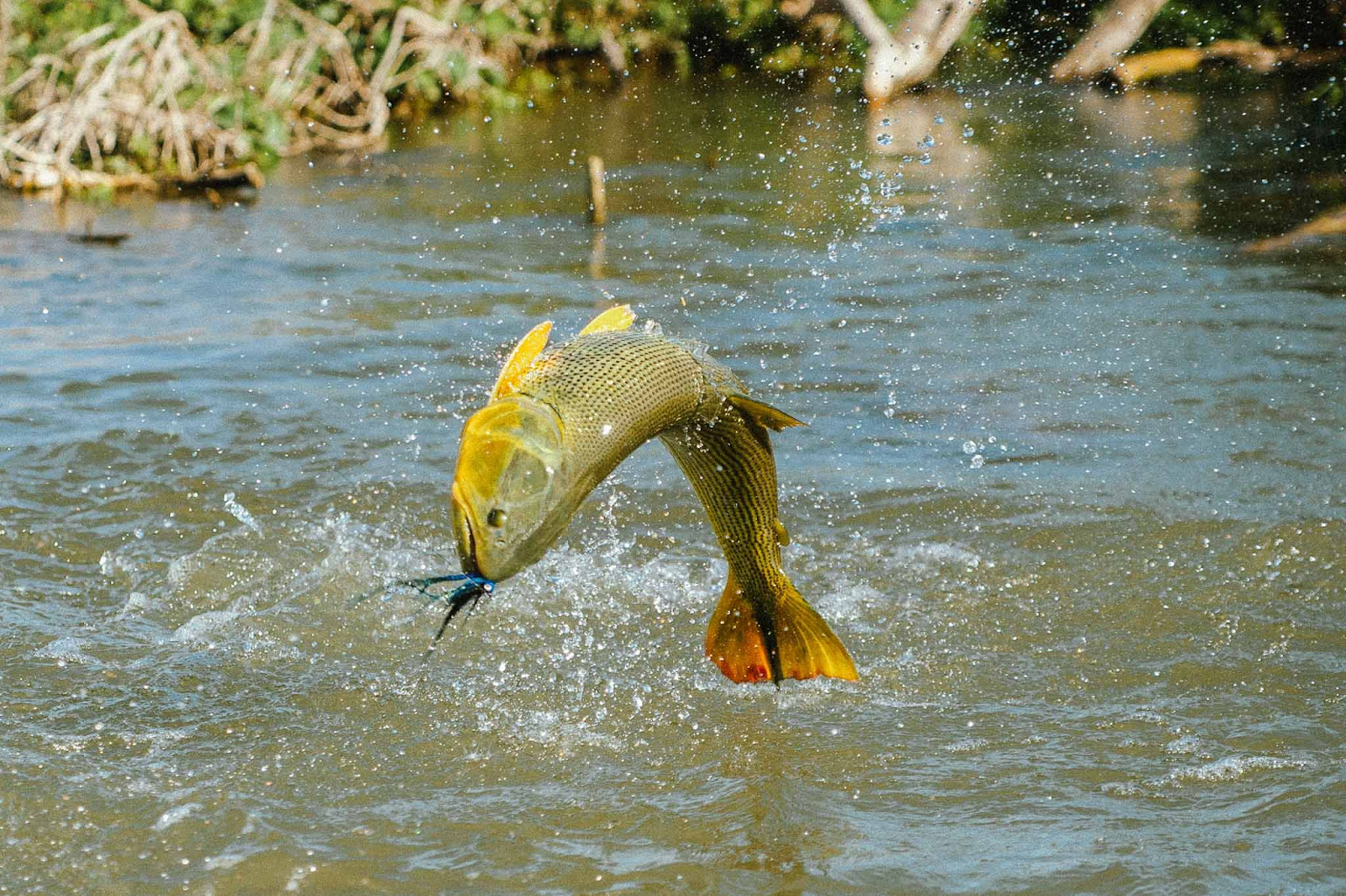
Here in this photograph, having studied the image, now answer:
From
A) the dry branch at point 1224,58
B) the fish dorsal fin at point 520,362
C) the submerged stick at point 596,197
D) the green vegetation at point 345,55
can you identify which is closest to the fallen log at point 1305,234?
the submerged stick at point 596,197

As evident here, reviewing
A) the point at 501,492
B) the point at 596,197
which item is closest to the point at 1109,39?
the point at 596,197

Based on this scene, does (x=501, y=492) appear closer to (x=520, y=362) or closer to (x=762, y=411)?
(x=520, y=362)

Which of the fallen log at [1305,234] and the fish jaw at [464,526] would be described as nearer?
the fish jaw at [464,526]

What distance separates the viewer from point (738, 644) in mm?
3812

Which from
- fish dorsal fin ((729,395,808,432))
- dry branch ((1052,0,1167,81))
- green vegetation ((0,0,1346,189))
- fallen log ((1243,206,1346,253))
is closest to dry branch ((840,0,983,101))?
dry branch ((1052,0,1167,81))

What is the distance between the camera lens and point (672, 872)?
3711 millimetres

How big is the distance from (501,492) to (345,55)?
17102 mm

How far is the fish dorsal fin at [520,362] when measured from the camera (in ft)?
8.13

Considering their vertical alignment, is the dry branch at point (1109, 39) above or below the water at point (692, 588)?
above

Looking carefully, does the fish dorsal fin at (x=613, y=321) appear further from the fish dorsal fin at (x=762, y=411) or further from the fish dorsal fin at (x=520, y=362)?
the fish dorsal fin at (x=520, y=362)

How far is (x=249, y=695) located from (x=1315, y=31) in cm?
2386

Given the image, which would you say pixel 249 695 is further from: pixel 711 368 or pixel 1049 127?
pixel 1049 127

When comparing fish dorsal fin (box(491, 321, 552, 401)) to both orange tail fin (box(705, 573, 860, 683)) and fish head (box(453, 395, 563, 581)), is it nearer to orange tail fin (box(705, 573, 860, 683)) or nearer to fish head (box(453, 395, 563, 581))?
fish head (box(453, 395, 563, 581))

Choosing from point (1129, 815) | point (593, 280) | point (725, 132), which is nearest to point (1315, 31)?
point (725, 132)
